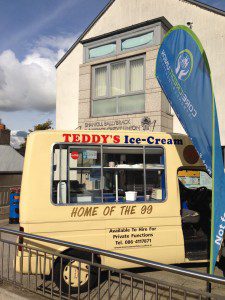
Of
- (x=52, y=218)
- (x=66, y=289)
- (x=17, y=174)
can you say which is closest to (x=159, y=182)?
(x=52, y=218)

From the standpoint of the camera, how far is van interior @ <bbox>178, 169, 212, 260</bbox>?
5.38 metres

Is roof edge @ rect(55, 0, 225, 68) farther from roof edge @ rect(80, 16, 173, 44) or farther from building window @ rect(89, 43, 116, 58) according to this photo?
building window @ rect(89, 43, 116, 58)

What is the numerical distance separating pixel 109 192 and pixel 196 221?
1.89m

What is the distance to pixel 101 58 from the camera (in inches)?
501

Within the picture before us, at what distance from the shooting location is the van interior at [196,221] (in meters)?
5.38

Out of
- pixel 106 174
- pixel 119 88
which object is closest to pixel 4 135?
pixel 119 88

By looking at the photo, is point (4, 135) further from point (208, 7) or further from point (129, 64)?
point (208, 7)

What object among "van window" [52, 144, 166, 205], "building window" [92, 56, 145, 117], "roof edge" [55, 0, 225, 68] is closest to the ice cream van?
"van window" [52, 144, 166, 205]

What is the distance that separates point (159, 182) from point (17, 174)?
9.72 metres

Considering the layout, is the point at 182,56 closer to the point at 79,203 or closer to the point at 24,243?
the point at 79,203

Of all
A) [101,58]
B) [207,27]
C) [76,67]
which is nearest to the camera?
[207,27]

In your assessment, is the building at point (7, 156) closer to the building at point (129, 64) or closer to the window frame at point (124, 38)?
the building at point (129, 64)

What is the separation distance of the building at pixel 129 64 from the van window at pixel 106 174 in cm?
605

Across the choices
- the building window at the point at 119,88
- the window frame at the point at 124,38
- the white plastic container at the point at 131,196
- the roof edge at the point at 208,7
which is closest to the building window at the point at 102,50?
the window frame at the point at 124,38
